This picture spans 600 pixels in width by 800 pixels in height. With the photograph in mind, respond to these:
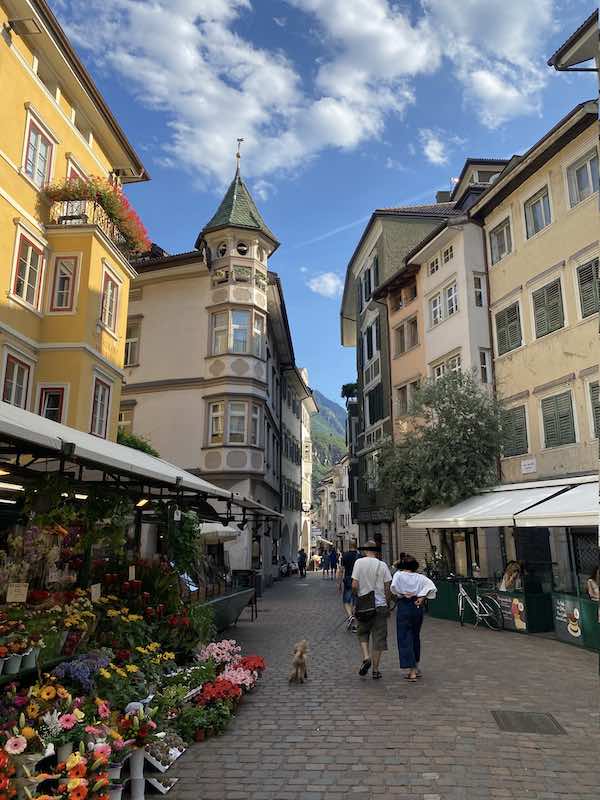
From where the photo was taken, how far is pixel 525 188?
2050 cm

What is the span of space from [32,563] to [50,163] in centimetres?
1322

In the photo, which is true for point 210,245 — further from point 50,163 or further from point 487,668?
point 487,668

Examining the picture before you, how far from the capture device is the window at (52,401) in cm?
1536

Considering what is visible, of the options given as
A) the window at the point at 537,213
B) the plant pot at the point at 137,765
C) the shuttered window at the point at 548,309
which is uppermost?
the window at the point at 537,213

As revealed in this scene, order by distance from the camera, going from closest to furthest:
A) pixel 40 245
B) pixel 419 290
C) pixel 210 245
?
pixel 40 245
pixel 419 290
pixel 210 245

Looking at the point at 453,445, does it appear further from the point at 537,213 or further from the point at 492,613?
the point at 537,213

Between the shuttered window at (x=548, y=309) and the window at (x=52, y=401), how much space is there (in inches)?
555

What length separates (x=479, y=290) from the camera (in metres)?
22.6

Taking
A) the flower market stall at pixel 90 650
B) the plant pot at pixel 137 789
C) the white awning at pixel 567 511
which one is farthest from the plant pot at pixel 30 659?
the white awning at pixel 567 511

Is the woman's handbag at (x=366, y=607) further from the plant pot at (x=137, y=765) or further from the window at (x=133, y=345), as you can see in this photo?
the window at (x=133, y=345)

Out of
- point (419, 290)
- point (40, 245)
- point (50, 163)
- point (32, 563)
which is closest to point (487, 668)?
point (32, 563)

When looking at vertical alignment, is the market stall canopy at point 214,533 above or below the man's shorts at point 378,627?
above

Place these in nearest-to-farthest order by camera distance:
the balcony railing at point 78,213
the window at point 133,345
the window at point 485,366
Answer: the balcony railing at point 78,213
the window at point 485,366
the window at point 133,345

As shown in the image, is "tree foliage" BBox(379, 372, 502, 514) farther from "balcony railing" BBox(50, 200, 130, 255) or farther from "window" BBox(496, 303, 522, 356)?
"balcony railing" BBox(50, 200, 130, 255)
